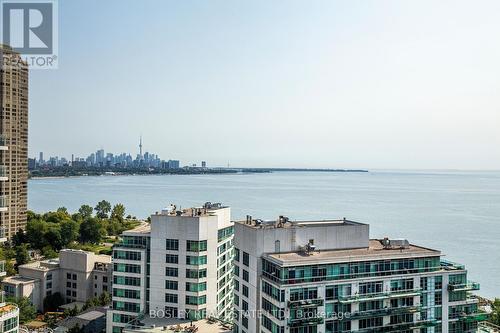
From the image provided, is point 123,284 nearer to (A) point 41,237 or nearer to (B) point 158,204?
(A) point 41,237

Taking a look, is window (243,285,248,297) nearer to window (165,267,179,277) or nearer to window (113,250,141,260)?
window (165,267,179,277)

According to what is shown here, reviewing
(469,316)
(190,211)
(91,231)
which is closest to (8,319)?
(190,211)

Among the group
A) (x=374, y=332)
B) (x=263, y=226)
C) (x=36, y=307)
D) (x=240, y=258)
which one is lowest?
(x=36, y=307)

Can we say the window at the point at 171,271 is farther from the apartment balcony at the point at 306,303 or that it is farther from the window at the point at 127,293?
the apartment balcony at the point at 306,303

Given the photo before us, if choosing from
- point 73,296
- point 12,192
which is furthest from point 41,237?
point 73,296

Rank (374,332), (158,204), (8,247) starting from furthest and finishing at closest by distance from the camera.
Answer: (158,204) < (8,247) < (374,332)

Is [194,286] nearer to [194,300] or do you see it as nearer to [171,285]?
[194,300]

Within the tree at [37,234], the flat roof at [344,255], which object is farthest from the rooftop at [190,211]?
the tree at [37,234]
